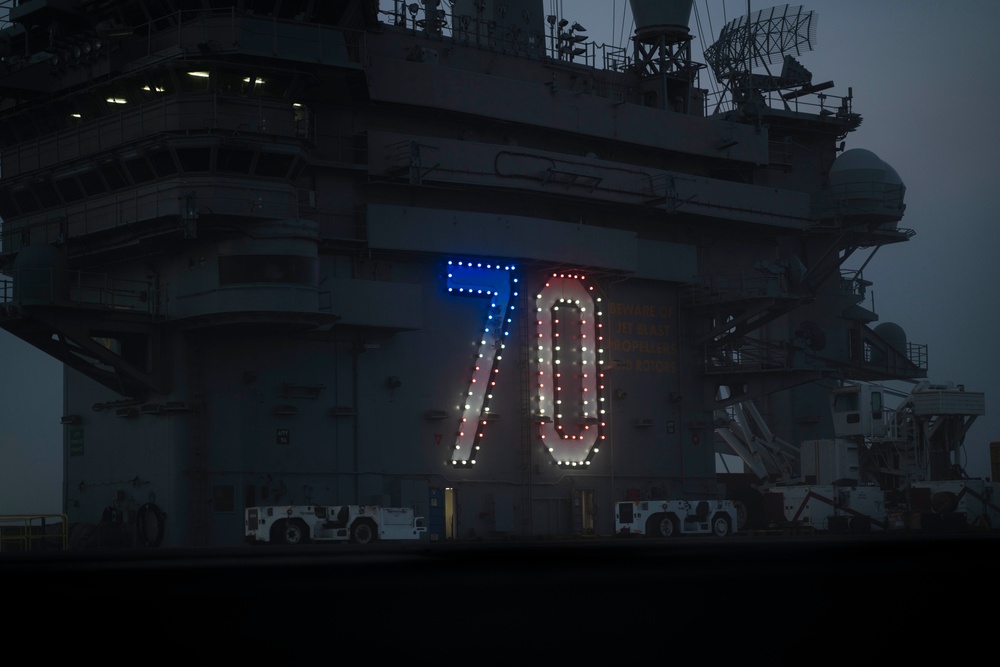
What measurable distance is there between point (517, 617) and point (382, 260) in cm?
3986

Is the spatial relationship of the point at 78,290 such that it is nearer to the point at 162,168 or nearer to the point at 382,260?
the point at 162,168

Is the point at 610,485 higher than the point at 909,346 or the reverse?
the reverse

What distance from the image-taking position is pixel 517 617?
967 centimetres

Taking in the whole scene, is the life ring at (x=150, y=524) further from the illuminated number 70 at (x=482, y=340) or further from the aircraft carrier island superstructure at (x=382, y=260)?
the illuminated number 70 at (x=482, y=340)

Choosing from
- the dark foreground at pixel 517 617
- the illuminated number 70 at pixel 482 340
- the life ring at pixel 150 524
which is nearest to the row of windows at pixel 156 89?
the illuminated number 70 at pixel 482 340

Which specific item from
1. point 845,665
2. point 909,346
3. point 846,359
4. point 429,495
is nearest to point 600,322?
point 429,495

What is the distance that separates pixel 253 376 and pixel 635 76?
81.4 ft

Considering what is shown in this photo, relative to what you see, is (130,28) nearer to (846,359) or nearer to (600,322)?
(600,322)

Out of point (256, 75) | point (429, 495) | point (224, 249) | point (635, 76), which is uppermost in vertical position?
point (635, 76)

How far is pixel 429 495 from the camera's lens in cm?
4881

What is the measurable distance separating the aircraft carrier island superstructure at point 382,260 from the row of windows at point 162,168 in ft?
0.31

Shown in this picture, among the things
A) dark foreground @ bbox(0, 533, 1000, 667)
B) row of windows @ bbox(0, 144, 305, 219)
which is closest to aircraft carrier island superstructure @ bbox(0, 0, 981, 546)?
row of windows @ bbox(0, 144, 305, 219)

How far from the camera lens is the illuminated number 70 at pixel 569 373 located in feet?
173

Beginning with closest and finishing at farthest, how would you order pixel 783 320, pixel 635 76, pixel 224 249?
pixel 224 249 → pixel 635 76 → pixel 783 320
